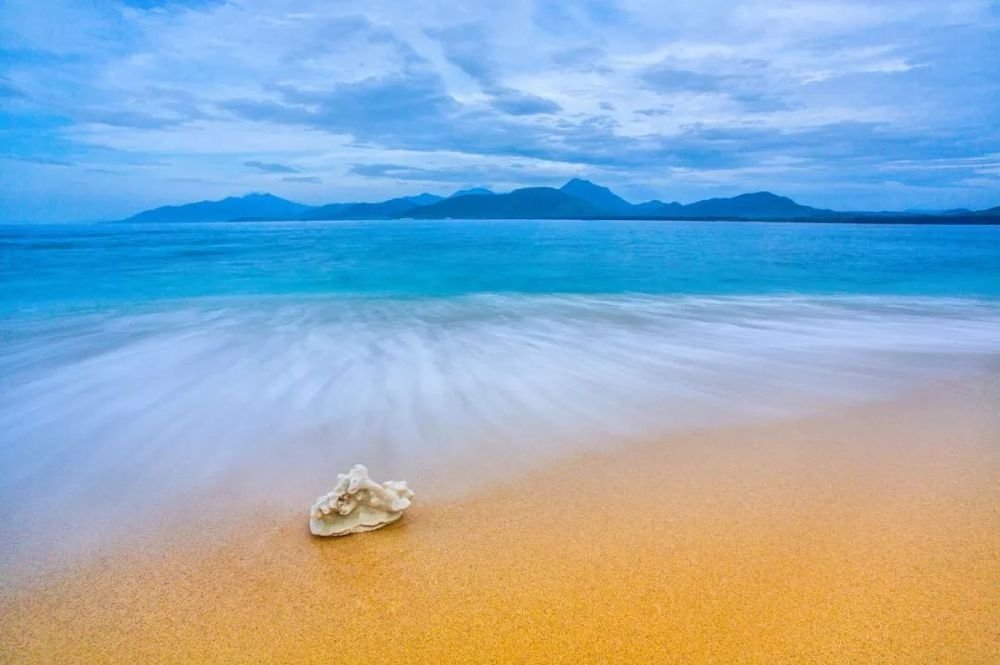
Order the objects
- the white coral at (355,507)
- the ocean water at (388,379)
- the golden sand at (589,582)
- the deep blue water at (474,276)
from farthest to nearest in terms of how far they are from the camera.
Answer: the deep blue water at (474,276)
the ocean water at (388,379)
the white coral at (355,507)
the golden sand at (589,582)

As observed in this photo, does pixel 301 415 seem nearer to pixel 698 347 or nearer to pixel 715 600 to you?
pixel 715 600

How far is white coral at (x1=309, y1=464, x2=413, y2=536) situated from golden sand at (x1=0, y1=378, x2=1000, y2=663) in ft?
0.36

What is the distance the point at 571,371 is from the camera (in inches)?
281

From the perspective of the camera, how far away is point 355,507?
3549 mm

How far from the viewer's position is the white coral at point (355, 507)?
3475mm

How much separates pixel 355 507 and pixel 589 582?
→ 149cm

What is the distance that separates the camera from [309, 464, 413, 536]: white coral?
3.47 meters

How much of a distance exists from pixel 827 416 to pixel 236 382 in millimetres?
6440

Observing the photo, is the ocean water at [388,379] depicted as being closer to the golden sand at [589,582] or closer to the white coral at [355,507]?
the white coral at [355,507]

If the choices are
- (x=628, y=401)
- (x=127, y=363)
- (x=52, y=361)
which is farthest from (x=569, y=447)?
(x=52, y=361)

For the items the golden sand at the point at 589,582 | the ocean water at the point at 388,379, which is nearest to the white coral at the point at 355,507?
the golden sand at the point at 589,582

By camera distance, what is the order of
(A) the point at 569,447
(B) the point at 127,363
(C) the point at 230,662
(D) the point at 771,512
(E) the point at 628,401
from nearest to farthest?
(C) the point at 230,662
(D) the point at 771,512
(A) the point at 569,447
(E) the point at 628,401
(B) the point at 127,363

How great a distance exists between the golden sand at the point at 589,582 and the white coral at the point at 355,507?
0.11m

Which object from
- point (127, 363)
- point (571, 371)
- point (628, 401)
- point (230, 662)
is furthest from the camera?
point (127, 363)
